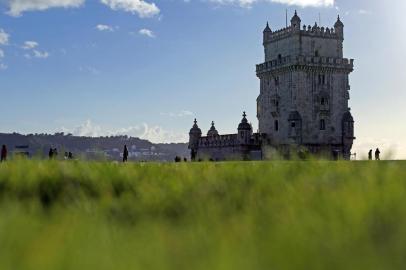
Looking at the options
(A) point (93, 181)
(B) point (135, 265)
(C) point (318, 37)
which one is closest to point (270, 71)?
(C) point (318, 37)

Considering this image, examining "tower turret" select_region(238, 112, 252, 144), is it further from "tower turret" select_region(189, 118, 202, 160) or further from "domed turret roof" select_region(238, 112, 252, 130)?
"tower turret" select_region(189, 118, 202, 160)

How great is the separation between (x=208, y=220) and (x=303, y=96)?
58349 millimetres

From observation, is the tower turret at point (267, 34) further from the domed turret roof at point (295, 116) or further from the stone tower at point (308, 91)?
the domed turret roof at point (295, 116)

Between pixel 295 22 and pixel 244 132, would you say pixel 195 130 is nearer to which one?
pixel 244 132

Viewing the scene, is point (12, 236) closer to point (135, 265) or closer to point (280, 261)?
point (135, 265)

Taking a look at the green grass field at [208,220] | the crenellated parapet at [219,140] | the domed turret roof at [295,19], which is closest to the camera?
the green grass field at [208,220]

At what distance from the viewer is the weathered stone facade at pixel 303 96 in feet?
203

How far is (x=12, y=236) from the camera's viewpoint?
13.5 feet

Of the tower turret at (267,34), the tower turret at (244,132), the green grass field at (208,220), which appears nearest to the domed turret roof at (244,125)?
the tower turret at (244,132)

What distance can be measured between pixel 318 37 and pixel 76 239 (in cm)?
6229

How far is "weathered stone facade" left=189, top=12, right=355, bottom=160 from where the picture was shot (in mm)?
61938

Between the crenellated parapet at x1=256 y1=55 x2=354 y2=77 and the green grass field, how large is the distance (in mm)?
55045

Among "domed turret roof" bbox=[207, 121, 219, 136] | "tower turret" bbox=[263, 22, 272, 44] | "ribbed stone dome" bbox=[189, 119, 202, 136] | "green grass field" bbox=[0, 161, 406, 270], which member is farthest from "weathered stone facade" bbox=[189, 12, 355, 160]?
"green grass field" bbox=[0, 161, 406, 270]

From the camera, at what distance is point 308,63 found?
6231 cm
